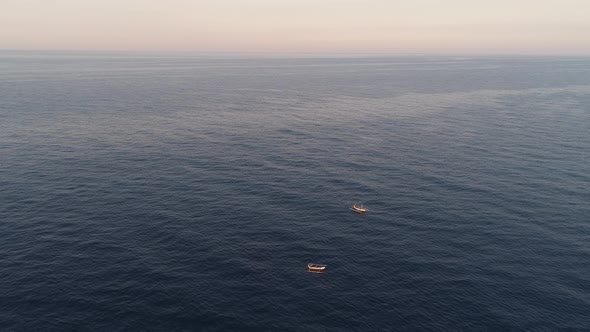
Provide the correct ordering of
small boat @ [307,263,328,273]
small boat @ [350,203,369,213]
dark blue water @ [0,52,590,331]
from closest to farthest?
1. dark blue water @ [0,52,590,331]
2. small boat @ [307,263,328,273]
3. small boat @ [350,203,369,213]

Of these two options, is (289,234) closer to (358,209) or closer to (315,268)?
(315,268)

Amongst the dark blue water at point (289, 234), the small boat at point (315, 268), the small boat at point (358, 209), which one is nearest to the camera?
Answer: the dark blue water at point (289, 234)

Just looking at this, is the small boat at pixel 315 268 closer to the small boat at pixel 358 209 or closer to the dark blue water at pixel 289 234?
the dark blue water at pixel 289 234

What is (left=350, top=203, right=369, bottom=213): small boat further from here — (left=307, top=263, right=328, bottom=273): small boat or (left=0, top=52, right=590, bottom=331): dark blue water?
(left=307, top=263, right=328, bottom=273): small boat

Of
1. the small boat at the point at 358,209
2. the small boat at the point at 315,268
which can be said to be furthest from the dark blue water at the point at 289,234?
the small boat at the point at 358,209

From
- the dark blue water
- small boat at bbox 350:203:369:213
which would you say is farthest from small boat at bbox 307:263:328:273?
small boat at bbox 350:203:369:213

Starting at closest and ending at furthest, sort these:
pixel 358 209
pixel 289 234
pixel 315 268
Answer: pixel 315 268 → pixel 289 234 → pixel 358 209

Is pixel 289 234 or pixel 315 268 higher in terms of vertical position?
pixel 289 234

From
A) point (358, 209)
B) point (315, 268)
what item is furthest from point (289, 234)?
point (358, 209)

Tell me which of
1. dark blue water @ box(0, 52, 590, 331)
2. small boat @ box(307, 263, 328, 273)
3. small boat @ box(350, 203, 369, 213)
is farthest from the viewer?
small boat @ box(350, 203, 369, 213)

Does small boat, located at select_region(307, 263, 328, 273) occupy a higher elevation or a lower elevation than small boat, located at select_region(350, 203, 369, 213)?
lower

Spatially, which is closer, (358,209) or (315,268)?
(315,268)

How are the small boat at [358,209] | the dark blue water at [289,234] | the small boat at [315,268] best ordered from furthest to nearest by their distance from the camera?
the small boat at [358,209]
the small boat at [315,268]
the dark blue water at [289,234]
